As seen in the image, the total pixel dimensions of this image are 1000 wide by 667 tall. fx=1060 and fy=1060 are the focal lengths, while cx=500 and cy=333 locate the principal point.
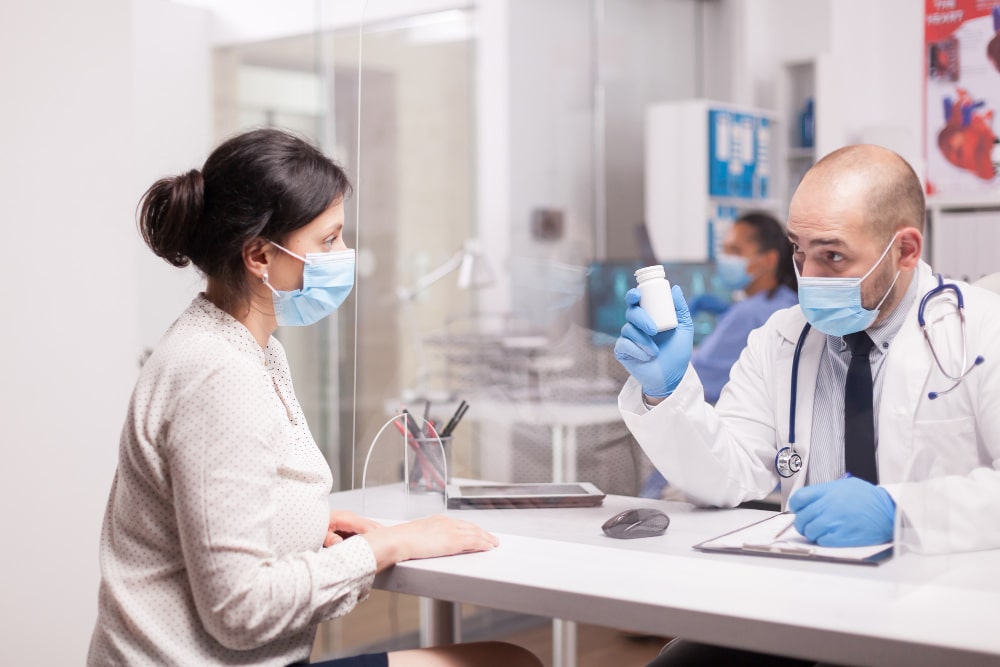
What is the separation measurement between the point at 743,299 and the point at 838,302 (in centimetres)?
189

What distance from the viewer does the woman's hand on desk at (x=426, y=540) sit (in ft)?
4.60

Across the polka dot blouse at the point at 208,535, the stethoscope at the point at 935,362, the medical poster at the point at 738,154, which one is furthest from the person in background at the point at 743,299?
the medical poster at the point at 738,154

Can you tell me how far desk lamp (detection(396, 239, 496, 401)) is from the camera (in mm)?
4109

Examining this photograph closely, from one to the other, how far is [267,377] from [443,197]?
2979 millimetres

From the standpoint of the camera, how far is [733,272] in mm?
3869

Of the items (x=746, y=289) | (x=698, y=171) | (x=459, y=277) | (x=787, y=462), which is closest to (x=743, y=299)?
(x=746, y=289)

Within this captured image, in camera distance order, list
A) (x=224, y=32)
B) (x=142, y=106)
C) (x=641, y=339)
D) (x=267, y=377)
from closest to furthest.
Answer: (x=267, y=377) < (x=641, y=339) < (x=142, y=106) < (x=224, y=32)

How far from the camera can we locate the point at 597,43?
5.03m

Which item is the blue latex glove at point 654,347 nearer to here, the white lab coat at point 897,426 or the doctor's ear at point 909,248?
the white lab coat at point 897,426

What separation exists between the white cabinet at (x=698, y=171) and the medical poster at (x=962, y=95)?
10.5 feet

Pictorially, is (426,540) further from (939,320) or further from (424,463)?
(939,320)

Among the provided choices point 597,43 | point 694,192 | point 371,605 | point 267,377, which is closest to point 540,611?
point 267,377

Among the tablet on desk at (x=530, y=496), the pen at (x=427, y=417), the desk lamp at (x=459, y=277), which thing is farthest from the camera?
the desk lamp at (x=459, y=277)

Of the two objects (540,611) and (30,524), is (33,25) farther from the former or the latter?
(540,611)
